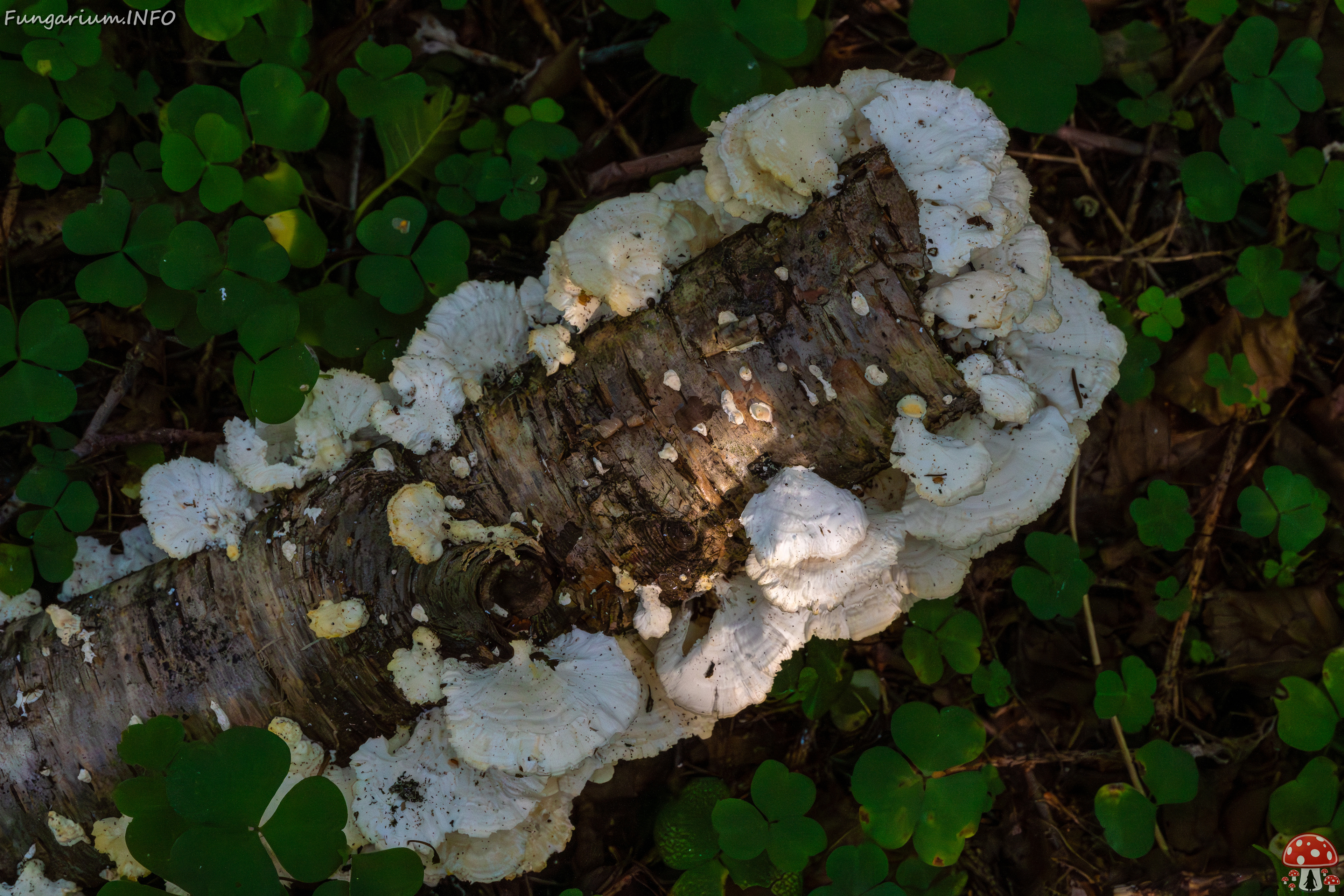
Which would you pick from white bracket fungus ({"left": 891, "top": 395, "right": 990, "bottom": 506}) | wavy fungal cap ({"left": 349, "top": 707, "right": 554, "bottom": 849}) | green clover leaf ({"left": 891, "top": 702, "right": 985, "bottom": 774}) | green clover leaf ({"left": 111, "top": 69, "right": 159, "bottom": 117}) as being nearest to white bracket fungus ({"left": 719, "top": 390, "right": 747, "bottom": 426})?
white bracket fungus ({"left": 891, "top": 395, "right": 990, "bottom": 506})

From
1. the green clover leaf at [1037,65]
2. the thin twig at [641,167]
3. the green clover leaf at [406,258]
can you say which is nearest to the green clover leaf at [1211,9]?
the green clover leaf at [1037,65]

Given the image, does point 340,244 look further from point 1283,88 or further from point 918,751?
point 1283,88

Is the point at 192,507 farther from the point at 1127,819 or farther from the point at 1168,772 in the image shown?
the point at 1168,772

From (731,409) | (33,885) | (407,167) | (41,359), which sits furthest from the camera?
(407,167)

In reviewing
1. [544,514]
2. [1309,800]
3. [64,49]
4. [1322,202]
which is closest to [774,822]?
[544,514]

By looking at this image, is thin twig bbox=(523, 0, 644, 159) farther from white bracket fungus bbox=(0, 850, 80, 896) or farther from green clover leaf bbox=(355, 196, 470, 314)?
white bracket fungus bbox=(0, 850, 80, 896)

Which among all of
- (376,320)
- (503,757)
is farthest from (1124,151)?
(503,757)
